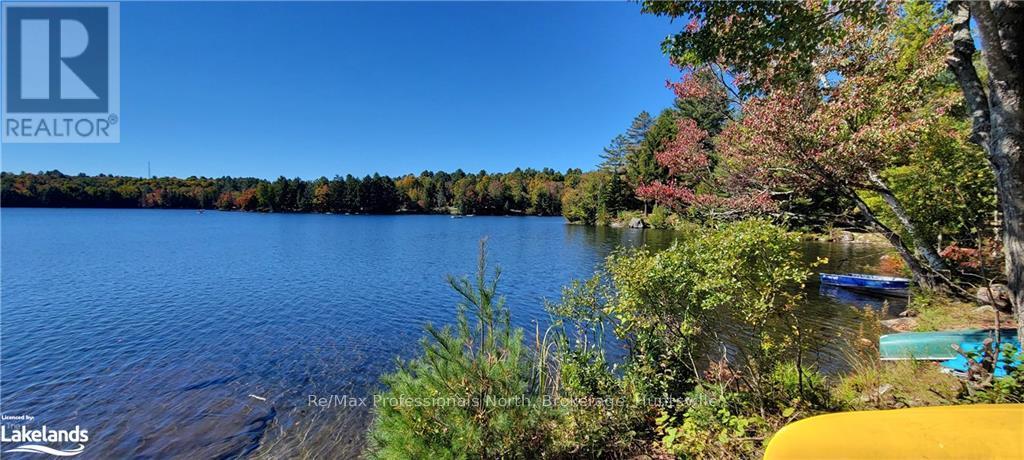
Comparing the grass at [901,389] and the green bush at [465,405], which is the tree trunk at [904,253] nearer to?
the grass at [901,389]

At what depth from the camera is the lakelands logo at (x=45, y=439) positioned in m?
6.90

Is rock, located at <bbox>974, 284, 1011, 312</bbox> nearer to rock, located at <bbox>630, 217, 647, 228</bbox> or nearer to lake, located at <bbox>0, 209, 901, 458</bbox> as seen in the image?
lake, located at <bbox>0, 209, 901, 458</bbox>

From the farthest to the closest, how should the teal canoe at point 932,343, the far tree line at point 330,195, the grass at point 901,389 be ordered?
the far tree line at point 330,195
the teal canoe at point 932,343
the grass at point 901,389

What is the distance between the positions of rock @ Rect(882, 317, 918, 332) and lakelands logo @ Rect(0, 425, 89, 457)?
1846 cm

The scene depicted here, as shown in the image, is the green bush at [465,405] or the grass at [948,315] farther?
the grass at [948,315]

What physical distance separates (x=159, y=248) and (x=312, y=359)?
31685 millimetres

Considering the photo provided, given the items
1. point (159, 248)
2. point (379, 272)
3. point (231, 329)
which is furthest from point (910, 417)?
point (159, 248)

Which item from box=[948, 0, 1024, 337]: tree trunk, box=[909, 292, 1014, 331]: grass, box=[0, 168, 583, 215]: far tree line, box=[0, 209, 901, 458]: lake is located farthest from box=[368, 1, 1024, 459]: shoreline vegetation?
box=[0, 168, 583, 215]: far tree line

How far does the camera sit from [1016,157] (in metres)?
3.90

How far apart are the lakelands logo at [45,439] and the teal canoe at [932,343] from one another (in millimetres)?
14405

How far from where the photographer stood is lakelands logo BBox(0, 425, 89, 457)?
690 centimetres

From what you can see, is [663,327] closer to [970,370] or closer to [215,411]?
[970,370]

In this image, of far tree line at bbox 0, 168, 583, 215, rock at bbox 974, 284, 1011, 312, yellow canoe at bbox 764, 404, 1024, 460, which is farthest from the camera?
far tree line at bbox 0, 168, 583, 215

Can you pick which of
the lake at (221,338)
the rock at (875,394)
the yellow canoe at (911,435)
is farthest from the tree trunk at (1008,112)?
the lake at (221,338)
